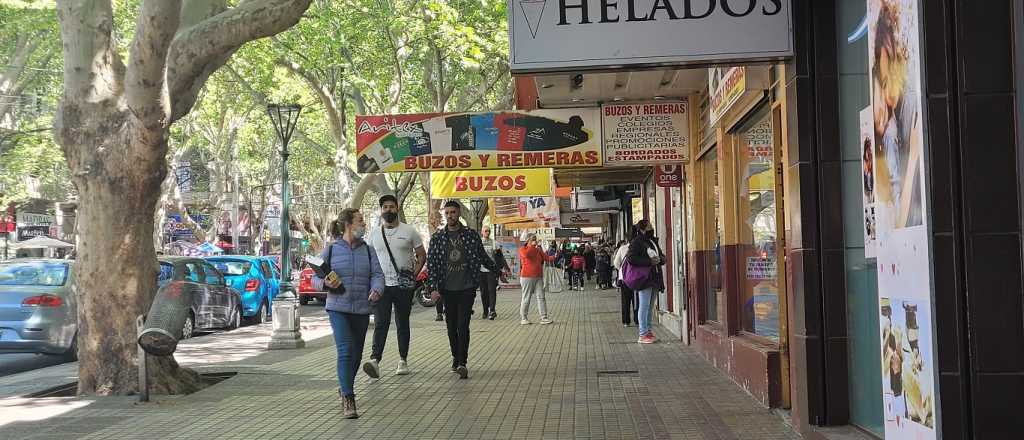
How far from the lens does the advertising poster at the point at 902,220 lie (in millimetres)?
4391

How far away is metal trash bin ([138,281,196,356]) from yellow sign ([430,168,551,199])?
1379cm

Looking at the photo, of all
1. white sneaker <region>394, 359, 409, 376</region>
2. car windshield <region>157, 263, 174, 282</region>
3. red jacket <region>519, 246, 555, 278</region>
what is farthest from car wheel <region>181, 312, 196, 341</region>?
white sneaker <region>394, 359, 409, 376</region>

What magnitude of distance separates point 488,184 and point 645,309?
9763 mm

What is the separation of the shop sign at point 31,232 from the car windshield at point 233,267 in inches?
1382

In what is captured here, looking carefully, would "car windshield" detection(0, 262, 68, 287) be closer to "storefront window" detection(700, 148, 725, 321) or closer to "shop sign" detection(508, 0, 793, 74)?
"storefront window" detection(700, 148, 725, 321)

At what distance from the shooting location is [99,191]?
970 centimetres

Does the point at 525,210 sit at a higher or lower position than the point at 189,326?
higher

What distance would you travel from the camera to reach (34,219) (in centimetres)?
5331

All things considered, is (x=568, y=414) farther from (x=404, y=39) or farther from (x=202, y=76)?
(x=404, y=39)

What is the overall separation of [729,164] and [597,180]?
39.7 feet

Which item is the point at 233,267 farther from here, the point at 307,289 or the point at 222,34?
the point at 222,34

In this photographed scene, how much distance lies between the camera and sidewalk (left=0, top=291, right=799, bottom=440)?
25.5 ft

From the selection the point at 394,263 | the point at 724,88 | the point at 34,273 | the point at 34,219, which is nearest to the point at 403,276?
the point at 394,263

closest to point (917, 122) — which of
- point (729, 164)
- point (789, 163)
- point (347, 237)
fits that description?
point (789, 163)
